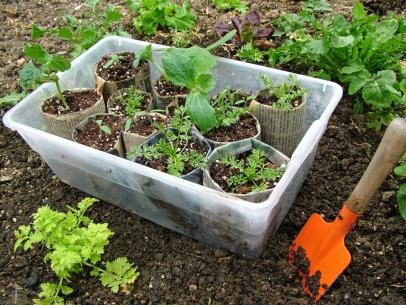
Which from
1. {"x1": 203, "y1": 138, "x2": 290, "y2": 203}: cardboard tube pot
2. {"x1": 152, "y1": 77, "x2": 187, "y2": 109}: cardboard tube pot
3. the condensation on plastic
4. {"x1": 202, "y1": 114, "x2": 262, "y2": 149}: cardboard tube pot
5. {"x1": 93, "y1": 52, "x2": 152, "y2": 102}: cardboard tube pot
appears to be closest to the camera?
the condensation on plastic

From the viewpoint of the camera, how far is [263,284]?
5.42 ft

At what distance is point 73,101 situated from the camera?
209cm

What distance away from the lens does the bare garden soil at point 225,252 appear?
1.64m

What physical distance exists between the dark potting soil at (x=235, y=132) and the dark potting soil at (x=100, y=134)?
16.3 inches

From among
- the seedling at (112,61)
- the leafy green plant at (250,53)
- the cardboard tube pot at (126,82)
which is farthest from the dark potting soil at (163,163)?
the leafy green plant at (250,53)

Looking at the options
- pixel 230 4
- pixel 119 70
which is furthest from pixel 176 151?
pixel 230 4

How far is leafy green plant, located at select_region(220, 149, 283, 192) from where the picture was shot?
1.60 metres

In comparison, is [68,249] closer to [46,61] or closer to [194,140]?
[194,140]

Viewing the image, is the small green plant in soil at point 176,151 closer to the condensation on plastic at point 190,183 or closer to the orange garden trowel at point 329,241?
the condensation on plastic at point 190,183

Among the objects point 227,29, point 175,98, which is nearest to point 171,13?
point 227,29

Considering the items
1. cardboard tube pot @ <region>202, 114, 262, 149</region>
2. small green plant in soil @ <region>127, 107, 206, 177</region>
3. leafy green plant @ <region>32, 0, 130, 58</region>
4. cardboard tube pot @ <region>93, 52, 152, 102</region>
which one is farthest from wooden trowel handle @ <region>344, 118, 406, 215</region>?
leafy green plant @ <region>32, 0, 130, 58</region>

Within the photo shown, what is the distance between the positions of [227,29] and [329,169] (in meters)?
1.03

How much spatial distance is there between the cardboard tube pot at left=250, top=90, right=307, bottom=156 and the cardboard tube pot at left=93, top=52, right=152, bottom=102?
61 cm

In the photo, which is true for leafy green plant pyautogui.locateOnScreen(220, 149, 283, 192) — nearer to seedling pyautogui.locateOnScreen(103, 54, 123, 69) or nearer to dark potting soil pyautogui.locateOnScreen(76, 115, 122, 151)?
dark potting soil pyautogui.locateOnScreen(76, 115, 122, 151)
